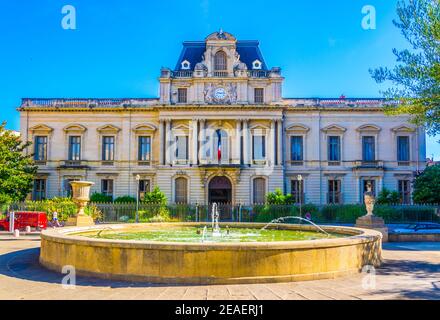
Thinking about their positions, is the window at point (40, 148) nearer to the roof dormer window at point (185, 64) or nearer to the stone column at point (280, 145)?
the roof dormer window at point (185, 64)

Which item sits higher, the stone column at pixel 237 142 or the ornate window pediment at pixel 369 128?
the ornate window pediment at pixel 369 128

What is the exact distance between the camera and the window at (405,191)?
42.4m

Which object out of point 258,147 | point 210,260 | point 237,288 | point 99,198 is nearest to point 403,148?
point 258,147

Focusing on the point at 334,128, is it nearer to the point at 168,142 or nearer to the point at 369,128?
the point at 369,128

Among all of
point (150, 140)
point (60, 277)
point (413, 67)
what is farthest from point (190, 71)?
point (60, 277)

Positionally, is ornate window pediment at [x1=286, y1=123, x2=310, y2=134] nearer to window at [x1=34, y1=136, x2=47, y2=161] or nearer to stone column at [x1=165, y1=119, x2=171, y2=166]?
stone column at [x1=165, y1=119, x2=171, y2=166]

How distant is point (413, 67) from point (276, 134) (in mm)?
24561

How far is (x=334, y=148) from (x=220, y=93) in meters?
13.7

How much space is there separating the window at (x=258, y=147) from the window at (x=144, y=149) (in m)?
11.4

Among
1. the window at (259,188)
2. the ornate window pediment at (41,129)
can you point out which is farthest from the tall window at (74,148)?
the window at (259,188)

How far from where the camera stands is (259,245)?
8945 mm

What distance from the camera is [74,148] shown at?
44219 millimetres

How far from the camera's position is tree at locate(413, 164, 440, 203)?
33.1 meters
